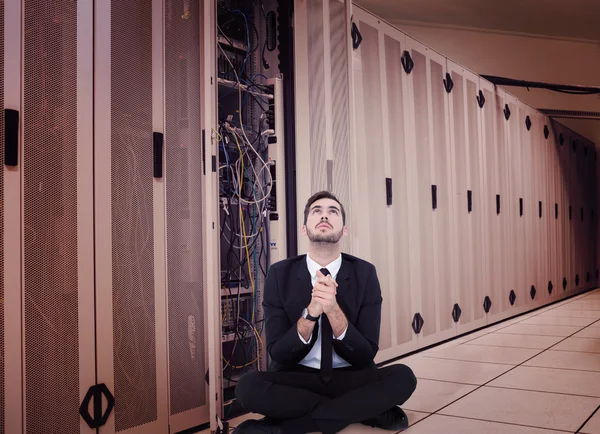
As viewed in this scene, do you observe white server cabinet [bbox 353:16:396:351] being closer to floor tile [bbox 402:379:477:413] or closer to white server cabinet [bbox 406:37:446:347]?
white server cabinet [bbox 406:37:446:347]

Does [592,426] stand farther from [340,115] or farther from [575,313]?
[575,313]

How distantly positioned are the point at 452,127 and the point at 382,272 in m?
1.74

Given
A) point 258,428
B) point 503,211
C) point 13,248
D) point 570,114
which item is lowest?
point 258,428

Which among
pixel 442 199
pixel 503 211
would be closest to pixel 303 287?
pixel 442 199

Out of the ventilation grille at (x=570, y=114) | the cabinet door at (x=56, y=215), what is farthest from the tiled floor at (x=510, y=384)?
the ventilation grille at (x=570, y=114)

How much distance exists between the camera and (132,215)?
225 centimetres

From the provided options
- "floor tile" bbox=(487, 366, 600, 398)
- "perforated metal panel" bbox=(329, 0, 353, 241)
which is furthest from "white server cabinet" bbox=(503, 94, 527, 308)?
"perforated metal panel" bbox=(329, 0, 353, 241)

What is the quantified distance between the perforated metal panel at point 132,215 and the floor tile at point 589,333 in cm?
375

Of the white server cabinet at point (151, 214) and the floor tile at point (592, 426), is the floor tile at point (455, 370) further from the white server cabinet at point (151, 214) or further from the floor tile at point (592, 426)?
the white server cabinet at point (151, 214)

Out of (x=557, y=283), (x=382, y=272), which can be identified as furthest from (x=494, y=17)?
(x=382, y=272)

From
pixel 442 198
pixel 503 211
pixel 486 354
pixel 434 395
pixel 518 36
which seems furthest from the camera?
pixel 518 36

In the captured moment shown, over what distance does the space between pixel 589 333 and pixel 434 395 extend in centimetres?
255

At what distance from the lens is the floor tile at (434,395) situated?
104 inches

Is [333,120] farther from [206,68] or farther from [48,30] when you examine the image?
[48,30]
